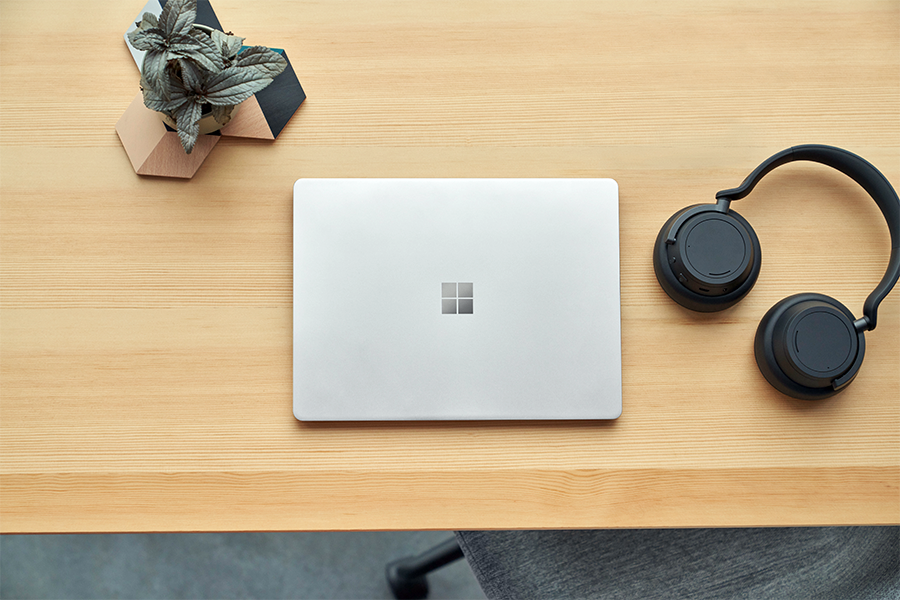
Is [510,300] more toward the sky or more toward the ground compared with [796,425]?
more toward the sky

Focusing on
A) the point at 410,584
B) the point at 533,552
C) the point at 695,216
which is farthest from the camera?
the point at 410,584

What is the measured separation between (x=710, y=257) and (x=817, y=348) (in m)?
0.17

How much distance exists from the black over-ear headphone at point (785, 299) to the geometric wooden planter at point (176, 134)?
564 millimetres

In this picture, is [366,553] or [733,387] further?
[366,553]

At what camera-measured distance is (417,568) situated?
1.21 metres

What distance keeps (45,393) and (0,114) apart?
1.33 ft

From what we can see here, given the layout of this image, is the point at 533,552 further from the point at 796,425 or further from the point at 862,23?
the point at 862,23

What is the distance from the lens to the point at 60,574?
128 cm

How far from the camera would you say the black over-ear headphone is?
654 millimetres

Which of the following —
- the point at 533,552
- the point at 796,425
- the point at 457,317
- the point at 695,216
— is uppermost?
the point at 695,216

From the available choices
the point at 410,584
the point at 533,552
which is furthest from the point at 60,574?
the point at 533,552

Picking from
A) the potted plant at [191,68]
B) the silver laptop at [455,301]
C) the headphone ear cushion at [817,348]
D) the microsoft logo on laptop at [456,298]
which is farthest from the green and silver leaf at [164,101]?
the headphone ear cushion at [817,348]

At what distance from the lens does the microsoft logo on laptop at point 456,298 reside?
70 cm

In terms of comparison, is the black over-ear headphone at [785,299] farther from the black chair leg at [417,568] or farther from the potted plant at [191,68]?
the black chair leg at [417,568]
